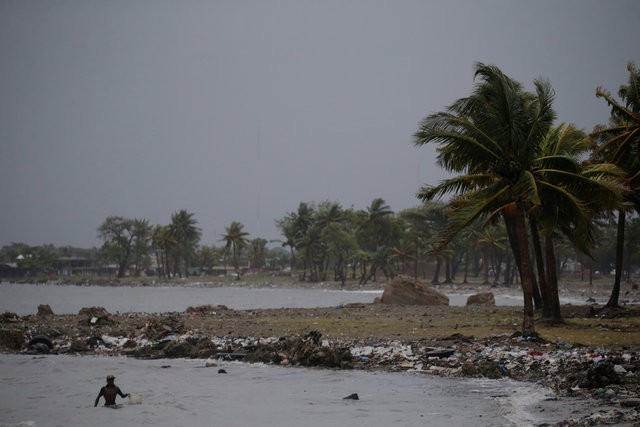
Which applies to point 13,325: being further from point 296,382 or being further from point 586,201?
point 586,201

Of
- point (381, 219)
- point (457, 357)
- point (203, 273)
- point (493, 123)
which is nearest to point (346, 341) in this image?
point (457, 357)

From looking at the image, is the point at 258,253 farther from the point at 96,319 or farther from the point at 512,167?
the point at 512,167

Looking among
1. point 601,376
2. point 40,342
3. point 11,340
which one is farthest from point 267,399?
point 11,340

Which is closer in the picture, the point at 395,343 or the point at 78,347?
the point at 395,343

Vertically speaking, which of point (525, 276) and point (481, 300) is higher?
point (525, 276)

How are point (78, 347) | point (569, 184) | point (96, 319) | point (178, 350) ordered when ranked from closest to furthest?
1. point (569, 184)
2. point (178, 350)
3. point (78, 347)
4. point (96, 319)

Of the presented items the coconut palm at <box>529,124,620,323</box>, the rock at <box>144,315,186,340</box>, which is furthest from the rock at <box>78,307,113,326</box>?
the coconut palm at <box>529,124,620,323</box>

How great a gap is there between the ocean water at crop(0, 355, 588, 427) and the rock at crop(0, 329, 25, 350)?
4.07 metres

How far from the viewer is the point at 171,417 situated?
584 inches

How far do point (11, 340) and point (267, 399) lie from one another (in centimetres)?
1366

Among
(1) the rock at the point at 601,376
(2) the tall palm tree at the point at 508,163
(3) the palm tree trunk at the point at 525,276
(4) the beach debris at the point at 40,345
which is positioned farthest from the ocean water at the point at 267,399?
(2) the tall palm tree at the point at 508,163

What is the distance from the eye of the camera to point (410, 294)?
44125 mm

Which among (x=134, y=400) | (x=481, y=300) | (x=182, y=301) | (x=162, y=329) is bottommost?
(x=182, y=301)

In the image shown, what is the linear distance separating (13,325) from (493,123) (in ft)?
75.6
